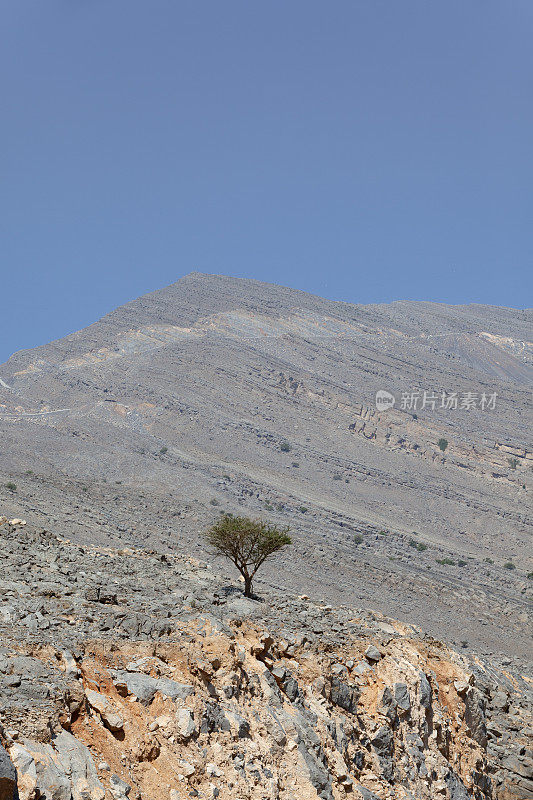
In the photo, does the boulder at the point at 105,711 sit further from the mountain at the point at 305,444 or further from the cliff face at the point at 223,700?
the mountain at the point at 305,444

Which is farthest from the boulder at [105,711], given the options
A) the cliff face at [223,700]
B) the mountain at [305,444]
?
the mountain at [305,444]

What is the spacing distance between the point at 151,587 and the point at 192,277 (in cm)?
15778

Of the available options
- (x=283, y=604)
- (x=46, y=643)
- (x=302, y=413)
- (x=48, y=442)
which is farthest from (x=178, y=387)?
(x=46, y=643)

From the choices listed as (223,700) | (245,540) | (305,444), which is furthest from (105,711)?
(305,444)

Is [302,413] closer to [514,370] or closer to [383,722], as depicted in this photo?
[514,370]

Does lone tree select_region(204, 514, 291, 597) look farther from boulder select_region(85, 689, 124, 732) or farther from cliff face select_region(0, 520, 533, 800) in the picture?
boulder select_region(85, 689, 124, 732)

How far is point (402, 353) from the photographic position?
5153 inches

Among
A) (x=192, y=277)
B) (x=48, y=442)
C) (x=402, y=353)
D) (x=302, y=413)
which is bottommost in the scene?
(x=48, y=442)

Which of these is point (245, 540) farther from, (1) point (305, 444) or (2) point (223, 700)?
(1) point (305, 444)

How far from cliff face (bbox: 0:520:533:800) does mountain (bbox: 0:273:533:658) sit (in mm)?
21770

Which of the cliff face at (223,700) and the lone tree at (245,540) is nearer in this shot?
the cliff face at (223,700)

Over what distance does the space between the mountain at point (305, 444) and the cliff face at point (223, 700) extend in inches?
857

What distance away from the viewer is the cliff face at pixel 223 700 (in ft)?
28.7

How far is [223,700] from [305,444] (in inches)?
3097
